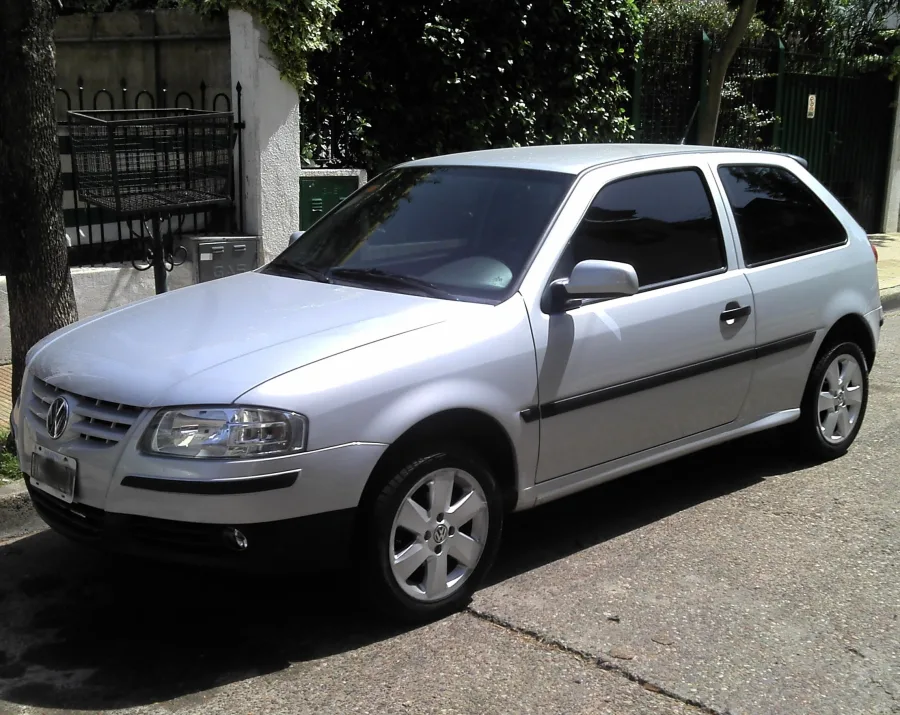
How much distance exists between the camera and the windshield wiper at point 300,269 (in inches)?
191

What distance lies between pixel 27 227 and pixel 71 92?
4.97 m

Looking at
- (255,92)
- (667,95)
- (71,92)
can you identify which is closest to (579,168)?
(255,92)

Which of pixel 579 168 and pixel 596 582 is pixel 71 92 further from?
pixel 596 582

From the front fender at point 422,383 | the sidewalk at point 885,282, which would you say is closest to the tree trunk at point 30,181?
the sidewalk at point 885,282

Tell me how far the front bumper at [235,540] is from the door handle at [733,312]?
2204 mm

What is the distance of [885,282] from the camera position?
39.4 ft

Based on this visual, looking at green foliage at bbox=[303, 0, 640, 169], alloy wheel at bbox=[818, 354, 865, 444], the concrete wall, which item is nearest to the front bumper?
alloy wheel at bbox=[818, 354, 865, 444]

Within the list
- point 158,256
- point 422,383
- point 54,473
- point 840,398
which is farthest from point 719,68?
point 54,473

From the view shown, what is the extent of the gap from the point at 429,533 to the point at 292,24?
218 inches

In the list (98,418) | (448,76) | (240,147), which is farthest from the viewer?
(448,76)

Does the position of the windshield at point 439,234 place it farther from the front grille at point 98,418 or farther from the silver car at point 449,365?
the front grille at point 98,418

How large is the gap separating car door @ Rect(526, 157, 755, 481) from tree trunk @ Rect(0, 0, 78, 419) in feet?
8.91

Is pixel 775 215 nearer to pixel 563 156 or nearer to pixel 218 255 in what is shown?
pixel 563 156

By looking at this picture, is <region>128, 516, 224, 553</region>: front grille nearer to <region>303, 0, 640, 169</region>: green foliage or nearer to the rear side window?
the rear side window
